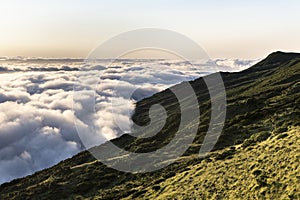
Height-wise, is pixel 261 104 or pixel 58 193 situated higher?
pixel 261 104

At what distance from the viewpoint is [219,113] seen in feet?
373

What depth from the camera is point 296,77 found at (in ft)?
476

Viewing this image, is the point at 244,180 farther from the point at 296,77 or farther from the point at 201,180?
the point at 296,77

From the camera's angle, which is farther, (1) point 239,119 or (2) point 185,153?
(1) point 239,119

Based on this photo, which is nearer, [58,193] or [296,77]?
[58,193]

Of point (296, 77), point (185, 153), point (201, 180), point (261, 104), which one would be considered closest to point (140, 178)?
point (185, 153)

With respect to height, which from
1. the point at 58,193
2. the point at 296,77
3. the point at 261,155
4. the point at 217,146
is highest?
the point at 296,77

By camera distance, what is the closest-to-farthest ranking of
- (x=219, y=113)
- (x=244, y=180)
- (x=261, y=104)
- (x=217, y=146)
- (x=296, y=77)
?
1. (x=244, y=180)
2. (x=217, y=146)
3. (x=261, y=104)
4. (x=219, y=113)
5. (x=296, y=77)

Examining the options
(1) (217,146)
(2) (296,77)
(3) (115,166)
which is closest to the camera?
(1) (217,146)

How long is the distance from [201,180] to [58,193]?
46.1 meters

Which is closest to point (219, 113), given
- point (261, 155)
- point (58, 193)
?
point (58, 193)

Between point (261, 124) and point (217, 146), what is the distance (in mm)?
12686

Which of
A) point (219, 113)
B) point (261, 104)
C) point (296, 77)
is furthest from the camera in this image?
point (296, 77)

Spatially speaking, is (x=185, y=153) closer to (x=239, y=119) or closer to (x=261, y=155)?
(x=239, y=119)
